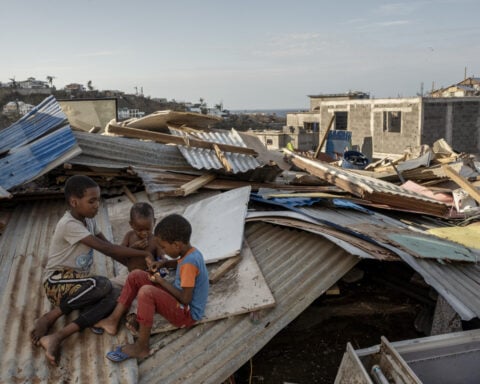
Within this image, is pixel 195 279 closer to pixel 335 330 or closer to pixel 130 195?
pixel 335 330

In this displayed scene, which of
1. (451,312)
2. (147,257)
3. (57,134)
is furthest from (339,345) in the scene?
(57,134)

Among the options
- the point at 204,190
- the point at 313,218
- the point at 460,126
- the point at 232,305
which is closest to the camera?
the point at 232,305

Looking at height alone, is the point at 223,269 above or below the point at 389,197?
below

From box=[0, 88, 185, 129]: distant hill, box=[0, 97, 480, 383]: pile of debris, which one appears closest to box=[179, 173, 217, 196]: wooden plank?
box=[0, 97, 480, 383]: pile of debris

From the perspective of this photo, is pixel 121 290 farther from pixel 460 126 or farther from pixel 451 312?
pixel 460 126

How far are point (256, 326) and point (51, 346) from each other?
1437 mm

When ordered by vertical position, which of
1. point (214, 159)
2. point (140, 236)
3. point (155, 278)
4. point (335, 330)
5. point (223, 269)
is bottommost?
point (335, 330)

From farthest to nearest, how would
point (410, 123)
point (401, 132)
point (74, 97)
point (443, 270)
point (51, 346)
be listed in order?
point (74, 97), point (401, 132), point (410, 123), point (443, 270), point (51, 346)

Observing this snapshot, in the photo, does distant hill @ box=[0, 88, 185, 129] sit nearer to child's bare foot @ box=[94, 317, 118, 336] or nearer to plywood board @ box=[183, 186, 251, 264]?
plywood board @ box=[183, 186, 251, 264]

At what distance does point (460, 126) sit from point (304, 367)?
2512cm

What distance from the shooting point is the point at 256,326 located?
325 centimetres

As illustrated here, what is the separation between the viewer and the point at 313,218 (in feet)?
14.5

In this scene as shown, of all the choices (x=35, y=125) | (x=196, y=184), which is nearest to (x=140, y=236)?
(x=196, y=184)

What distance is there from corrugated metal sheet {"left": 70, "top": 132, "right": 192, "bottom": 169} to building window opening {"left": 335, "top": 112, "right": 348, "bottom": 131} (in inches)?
933
